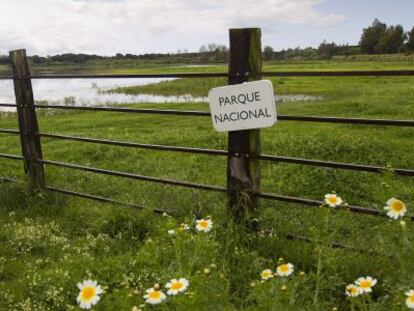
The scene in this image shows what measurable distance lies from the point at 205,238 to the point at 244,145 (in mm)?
1659

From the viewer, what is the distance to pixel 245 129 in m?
4.40

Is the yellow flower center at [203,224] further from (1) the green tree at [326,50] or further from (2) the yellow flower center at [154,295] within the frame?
(1) the green tree at [326,50]

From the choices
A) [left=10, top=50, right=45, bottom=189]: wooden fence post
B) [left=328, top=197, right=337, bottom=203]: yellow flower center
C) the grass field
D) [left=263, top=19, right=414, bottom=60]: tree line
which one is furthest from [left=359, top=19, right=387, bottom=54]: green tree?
[left=328, top=197, right=337, bottom=203]: yellow flower center

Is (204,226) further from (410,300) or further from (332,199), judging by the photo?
(410,300)

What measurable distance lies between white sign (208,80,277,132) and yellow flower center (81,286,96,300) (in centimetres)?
238

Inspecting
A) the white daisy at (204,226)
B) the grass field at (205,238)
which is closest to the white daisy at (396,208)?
the grass field at (205,238)

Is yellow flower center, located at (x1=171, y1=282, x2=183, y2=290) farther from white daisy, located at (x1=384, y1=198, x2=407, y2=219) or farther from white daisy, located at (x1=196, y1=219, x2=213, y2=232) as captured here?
white daisy, located at (x1=384, y1=198, x2=407, y2=219)

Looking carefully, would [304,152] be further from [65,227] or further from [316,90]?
[316,90]

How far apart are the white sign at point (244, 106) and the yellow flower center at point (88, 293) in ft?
7.79

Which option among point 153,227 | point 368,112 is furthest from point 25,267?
point 368,112

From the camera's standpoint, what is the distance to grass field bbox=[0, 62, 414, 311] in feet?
8.61

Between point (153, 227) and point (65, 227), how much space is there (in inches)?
43.3

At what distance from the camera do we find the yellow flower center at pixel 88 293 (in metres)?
2.19

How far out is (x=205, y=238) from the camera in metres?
2.92
